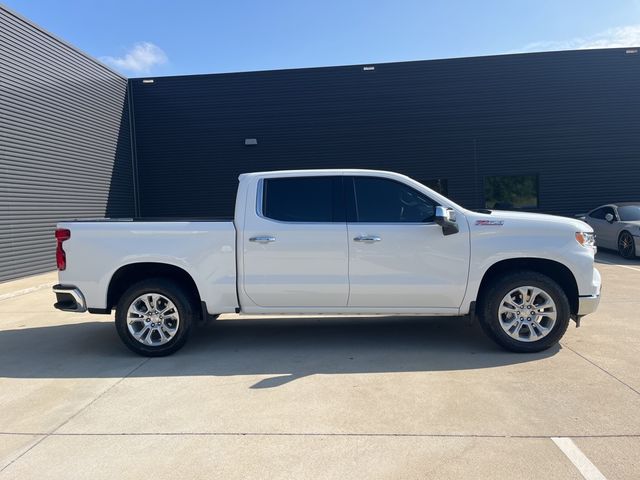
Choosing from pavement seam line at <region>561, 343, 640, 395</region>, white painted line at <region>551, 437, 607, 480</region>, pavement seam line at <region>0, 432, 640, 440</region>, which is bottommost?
white painted line at <region>551, 437, 607, 480</region>

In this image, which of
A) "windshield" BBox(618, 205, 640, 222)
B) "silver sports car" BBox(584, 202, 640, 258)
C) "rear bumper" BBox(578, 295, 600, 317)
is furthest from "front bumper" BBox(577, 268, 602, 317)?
"windshield" BBox(618, 205, 640, 222)

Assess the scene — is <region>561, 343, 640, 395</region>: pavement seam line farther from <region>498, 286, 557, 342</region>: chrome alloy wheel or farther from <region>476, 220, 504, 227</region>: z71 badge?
<region>476, 220, 504, 227</region>: z71 badge

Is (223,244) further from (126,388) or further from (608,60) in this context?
(608,60)

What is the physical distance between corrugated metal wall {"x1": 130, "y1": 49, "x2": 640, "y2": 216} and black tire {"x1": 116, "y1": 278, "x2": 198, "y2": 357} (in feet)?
39.3

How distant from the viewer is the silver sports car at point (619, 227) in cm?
1162

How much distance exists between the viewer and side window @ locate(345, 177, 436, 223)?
Answer: 17.0 ft

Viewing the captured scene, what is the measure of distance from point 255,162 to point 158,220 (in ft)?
38.6

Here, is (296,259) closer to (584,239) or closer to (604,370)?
(584,239)

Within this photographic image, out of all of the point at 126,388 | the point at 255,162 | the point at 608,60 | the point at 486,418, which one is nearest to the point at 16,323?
the point at 126,388

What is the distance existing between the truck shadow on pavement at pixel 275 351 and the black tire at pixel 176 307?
0.11 meters

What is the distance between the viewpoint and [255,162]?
16.9 metres

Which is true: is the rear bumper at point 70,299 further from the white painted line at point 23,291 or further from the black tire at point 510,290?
the white painted line at point 23,291

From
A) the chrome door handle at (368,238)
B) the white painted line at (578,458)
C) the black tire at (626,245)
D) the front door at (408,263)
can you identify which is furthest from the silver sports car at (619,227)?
the white painted line at (578,458)

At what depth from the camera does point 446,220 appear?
484cm
